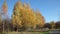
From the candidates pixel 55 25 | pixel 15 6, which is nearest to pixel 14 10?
pixel 15 6

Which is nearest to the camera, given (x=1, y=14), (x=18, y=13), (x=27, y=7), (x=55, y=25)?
(x=1, y=14)

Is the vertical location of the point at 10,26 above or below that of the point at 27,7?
below

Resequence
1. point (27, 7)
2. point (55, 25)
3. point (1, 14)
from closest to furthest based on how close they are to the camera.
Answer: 1. point (1, 14)
2. point (27, 7)
3. point (55, 25)

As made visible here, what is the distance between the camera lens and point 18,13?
24.4m

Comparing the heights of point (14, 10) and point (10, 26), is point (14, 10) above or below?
above

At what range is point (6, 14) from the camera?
21.5 metres

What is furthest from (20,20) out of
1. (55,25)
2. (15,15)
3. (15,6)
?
(55,25)

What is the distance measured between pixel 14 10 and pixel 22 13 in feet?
4.93

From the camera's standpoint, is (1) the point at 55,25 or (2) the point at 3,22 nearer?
(2) the point at 3,22

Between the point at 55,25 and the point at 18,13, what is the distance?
3071cm

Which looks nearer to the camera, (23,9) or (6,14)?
(6,14)

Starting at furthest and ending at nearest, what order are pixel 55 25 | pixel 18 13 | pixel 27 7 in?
pixel 55 25
pixel 27 7
pixel 18 13

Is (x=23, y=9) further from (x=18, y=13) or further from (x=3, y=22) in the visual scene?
(x=3, y=22)

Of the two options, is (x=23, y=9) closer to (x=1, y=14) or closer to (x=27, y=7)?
(x=27, y=7)
